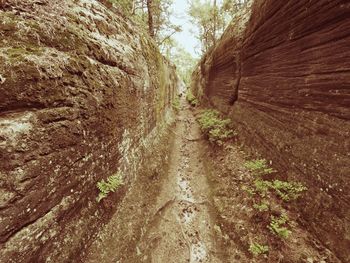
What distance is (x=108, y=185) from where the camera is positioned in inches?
186

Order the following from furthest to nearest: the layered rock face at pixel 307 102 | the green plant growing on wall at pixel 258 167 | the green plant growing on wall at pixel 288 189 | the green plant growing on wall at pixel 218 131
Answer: the green plant growing on wall at pixel 218 131 < the green plant growing on wall at pixel 258 167 < the green plant growing on wall at pixel 288 189 < the layered rock face at pixel 307 102

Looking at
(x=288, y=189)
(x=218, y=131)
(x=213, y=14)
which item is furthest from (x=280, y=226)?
(x=213, y=14)

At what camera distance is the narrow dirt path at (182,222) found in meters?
4.55

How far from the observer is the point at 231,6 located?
18.2m

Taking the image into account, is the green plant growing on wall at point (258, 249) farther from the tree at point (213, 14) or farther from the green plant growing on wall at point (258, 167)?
the tree at point (213, 14)

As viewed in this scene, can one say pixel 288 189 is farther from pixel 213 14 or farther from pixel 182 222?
pixel 213 14

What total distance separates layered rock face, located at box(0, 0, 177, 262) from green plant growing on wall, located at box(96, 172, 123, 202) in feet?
0.46

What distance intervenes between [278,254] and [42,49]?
20.3 feet

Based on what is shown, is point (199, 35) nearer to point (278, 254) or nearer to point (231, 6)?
point (231, 6)

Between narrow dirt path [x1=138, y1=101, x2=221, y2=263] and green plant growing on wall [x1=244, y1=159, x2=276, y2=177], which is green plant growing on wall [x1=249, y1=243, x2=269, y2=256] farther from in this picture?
green plant growing on wall [x1=244, y1=159, x2=276, y2=177]

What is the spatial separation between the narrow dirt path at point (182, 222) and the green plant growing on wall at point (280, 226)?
149cm

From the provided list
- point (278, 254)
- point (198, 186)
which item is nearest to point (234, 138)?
point (198, 186)

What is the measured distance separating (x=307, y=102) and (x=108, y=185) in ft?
18.4

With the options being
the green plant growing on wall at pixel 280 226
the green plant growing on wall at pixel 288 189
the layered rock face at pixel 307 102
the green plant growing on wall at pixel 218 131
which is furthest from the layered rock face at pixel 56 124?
the layered rock face at pixel 307 102
